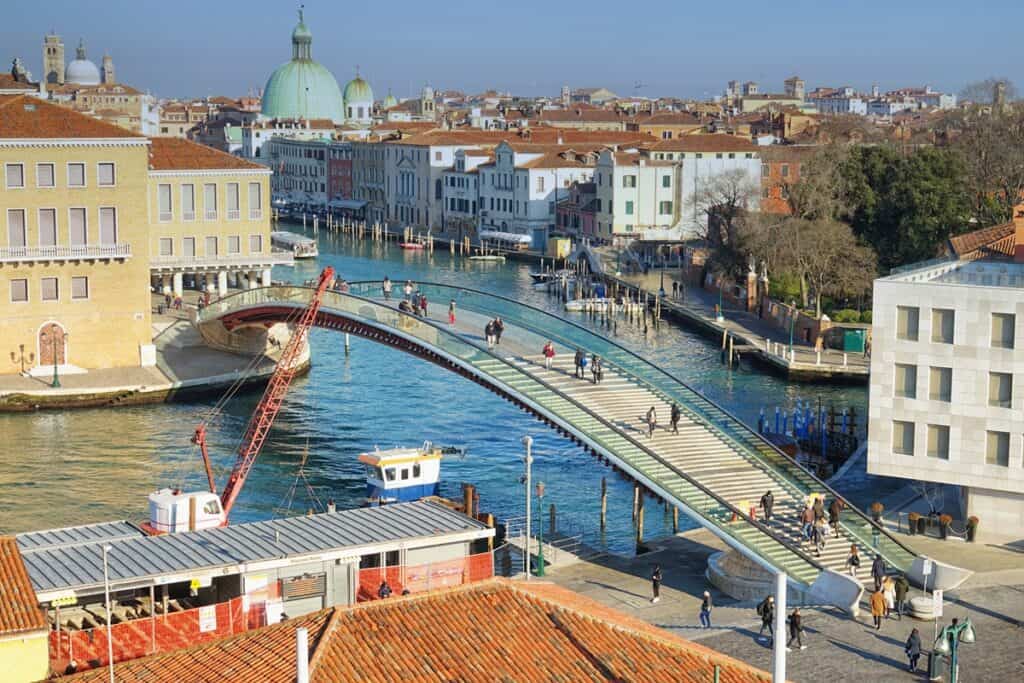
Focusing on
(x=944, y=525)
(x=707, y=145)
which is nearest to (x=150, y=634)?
(x=944, y=525)

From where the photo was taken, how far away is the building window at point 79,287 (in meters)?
43.3

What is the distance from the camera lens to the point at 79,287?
43344mm

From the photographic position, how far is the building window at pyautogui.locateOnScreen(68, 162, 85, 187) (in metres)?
Answer: 43.1

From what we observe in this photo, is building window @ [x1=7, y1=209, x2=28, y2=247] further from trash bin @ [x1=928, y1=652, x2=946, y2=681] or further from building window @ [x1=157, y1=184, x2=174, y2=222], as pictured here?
trash bin @ [x1=928, y1=652, x2=946, y2=681]

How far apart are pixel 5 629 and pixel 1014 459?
17.4m

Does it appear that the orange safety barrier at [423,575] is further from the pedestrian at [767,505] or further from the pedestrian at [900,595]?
the pedestrian at [767,505]

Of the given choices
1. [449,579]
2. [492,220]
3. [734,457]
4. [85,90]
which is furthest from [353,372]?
[85,90]

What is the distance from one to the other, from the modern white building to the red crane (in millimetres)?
11562

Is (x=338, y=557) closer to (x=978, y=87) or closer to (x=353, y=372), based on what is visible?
(x=353, y=372)

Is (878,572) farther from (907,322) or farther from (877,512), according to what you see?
(907,322)

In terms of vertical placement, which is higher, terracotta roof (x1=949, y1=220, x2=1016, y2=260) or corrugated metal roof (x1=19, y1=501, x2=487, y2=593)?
terracotta roof (x1=949, y1=220, x2=1016, y2=260)

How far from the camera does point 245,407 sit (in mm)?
41469

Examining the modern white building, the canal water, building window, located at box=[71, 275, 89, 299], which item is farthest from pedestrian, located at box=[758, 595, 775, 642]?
building window, located at box=[71, 275, 89, 299]

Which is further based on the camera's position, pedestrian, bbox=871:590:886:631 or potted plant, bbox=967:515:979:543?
potted plant, bbox=967:515:979:543
